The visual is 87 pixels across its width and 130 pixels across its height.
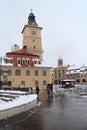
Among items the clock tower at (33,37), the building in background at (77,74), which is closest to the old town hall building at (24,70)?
the clock tower at (33,37)

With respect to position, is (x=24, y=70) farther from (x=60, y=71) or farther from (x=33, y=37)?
(x=60, y=71)

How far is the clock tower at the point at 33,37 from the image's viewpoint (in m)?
82.8

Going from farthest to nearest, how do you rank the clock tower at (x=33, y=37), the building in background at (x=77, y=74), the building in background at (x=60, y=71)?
the building in background at (x=60, y=71)
the building in background at (x=77, y=74)
the clock tower at (x=33, y=37)

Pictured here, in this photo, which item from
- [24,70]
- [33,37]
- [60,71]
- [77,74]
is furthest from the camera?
[60,71]

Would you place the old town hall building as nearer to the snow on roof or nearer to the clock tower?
the clock tower

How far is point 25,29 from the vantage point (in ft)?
281

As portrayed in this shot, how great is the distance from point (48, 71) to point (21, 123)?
55.0 m

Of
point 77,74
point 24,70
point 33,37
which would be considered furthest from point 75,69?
point 24,70

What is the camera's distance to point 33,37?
84.6 meters

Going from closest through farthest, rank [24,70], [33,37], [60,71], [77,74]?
[24,70]
[33,37]
[77,74]
[60,71]

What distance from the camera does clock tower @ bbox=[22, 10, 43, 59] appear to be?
82.8 m

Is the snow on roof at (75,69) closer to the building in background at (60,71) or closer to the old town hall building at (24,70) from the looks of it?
the building in background at (60,71)

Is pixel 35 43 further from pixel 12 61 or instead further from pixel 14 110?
pixel 14 110

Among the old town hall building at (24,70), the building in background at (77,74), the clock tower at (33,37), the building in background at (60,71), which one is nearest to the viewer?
the old town hall building at (24,70)
